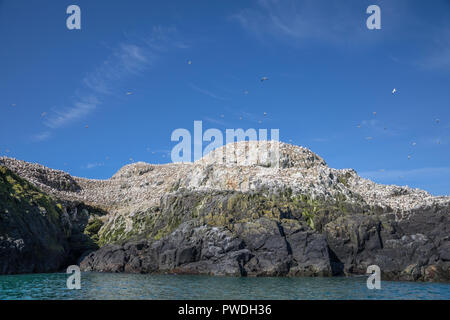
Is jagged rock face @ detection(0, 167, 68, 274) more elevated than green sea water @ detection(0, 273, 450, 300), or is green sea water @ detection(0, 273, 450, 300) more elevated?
jagged rock face @ detection(0, 167, 68, 274)

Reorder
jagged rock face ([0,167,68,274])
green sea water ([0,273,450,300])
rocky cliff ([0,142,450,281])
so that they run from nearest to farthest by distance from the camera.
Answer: green sea water ([0,273,450,300]) < jagged rock face ([0,167,68,274]) < rocky cliff ([0,142,450,281])

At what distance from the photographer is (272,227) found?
6262 cm

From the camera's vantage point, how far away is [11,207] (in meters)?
61.0

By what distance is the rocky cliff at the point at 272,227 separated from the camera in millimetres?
60219

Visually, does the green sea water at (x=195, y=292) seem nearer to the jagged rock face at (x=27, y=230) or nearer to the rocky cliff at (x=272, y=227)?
the jagged rock face at (x=27, y=230)

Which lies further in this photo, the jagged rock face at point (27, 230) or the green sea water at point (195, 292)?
the jagged rock face at point (27, 230)

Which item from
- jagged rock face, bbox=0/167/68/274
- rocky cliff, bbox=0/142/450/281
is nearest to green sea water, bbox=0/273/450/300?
jagged rock face, bbox=0/167/68/274

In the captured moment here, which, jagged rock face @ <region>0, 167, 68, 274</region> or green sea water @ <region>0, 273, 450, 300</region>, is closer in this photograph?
green sea water @ <region>0, 273, 450, 300</region>

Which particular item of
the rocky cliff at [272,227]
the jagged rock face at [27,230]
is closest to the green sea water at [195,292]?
the jagged rock face at [27,230]

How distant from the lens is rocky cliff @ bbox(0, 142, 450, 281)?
60.2 m

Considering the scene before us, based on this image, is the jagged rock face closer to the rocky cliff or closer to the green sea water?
the rocky cliff

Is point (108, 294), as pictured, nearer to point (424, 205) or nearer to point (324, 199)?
point (324, 199)

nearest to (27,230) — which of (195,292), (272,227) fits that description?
(195,292)

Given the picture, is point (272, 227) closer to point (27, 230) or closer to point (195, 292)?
point (195, 292)
